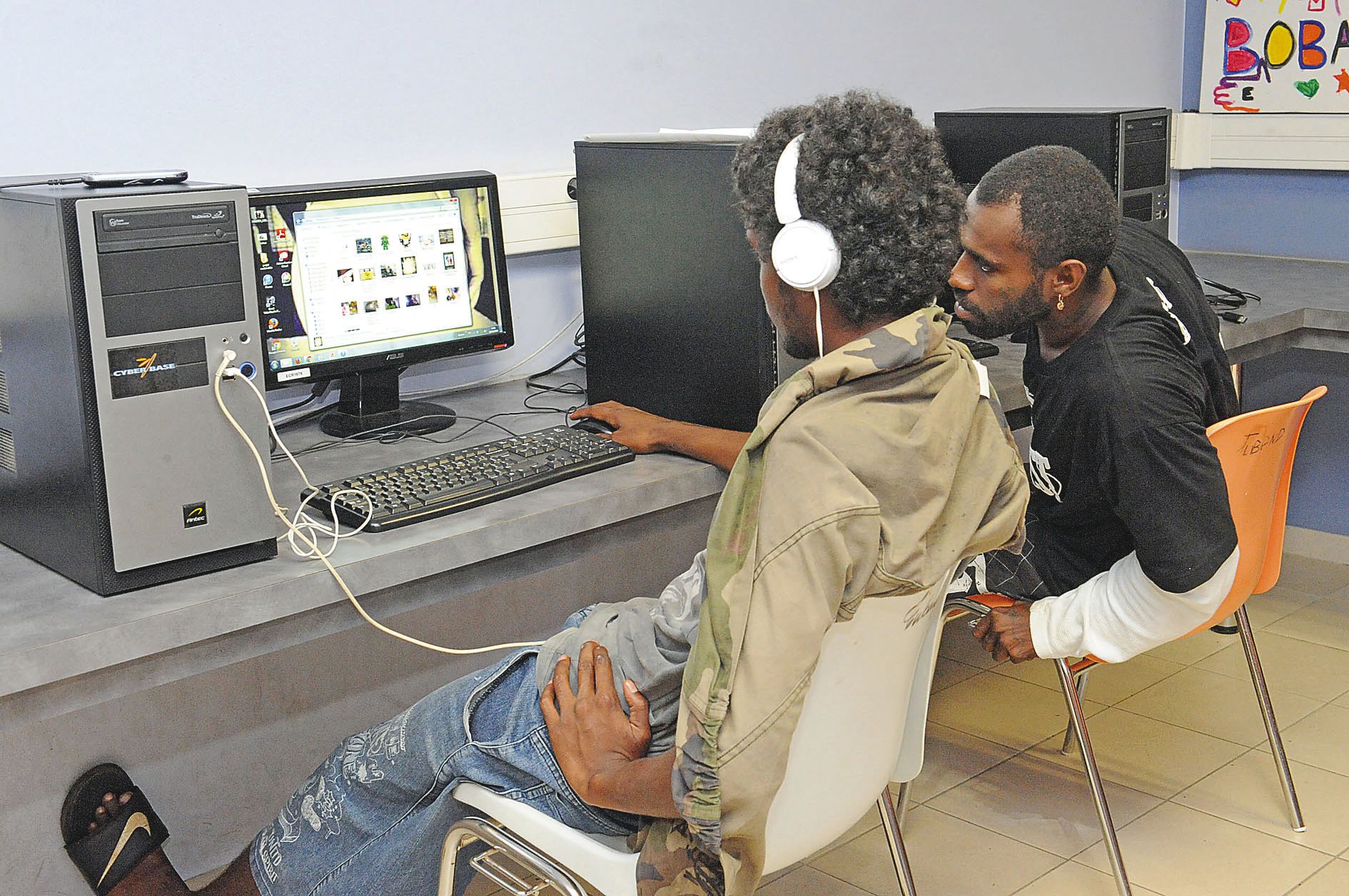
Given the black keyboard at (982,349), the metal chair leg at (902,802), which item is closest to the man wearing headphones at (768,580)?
the metal chair leg at (902,802)

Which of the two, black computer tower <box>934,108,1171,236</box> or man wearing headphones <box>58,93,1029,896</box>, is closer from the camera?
man wearing headphones <box>58,93,1029,896</box>

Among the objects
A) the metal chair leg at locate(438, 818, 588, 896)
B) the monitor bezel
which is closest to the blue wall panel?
the monitor bezel

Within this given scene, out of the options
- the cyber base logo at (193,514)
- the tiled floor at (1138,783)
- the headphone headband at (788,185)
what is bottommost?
the tiled floor at (1138,783)

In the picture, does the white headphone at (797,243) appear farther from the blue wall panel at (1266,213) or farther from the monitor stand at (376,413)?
the blue wall panel at (1266,213)

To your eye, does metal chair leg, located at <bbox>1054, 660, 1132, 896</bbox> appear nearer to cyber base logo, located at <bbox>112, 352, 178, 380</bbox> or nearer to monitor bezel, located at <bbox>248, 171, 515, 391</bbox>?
monitor bezel, located at <bbox>248, 171, 515, 391</bbox>

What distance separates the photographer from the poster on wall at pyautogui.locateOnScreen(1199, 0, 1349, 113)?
3.31 m

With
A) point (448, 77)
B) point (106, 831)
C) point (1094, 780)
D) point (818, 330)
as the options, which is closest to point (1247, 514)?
point (1094, 780)

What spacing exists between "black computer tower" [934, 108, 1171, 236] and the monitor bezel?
959mm

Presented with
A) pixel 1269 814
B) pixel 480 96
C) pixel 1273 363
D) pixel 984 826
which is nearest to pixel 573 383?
pixel 480 96

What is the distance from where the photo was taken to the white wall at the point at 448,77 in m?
1.90

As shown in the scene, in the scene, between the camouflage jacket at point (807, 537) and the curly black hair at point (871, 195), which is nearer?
the camouflage jacket at point (807, 537)

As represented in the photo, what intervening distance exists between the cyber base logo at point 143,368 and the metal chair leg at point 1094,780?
137 centimetres

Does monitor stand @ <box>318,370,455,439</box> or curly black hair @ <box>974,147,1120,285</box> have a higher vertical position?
curly black hair @ <box>974,147,1120,285</box>

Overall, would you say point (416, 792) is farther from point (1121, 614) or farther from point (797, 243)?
point (1121, 614)
